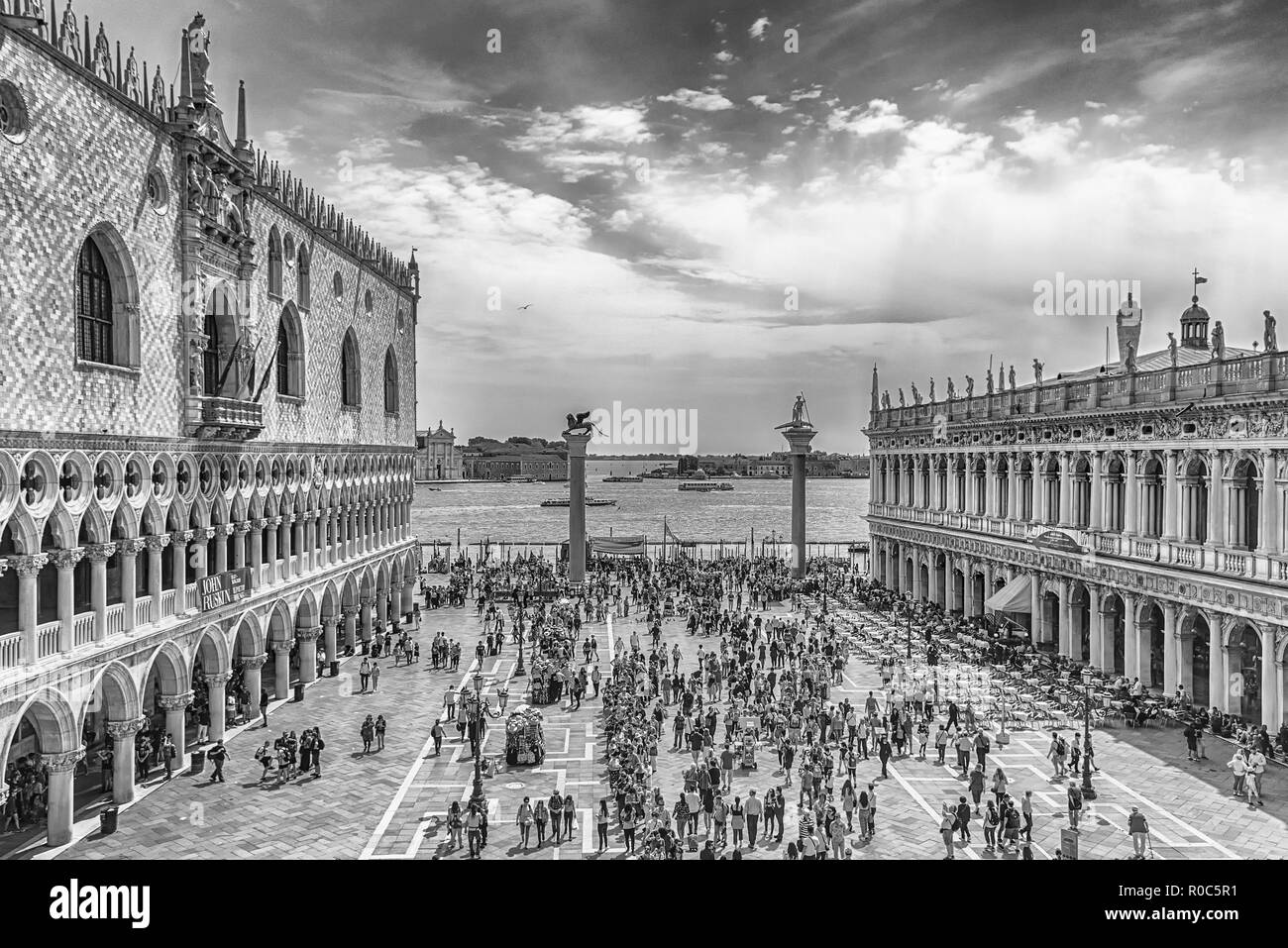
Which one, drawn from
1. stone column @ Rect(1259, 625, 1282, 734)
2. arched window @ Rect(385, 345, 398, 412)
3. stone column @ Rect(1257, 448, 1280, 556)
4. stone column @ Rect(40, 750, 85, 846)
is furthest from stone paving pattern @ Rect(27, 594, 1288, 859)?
arched window @ Rect(385, 345, 398, 412)

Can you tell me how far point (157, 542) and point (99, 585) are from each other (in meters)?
2.40

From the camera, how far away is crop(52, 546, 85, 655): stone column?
60.6 ft

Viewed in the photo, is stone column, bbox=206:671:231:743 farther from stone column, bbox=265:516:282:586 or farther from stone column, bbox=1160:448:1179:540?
stone column, bbox=1160:448:1179:540

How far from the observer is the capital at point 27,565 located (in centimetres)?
1731

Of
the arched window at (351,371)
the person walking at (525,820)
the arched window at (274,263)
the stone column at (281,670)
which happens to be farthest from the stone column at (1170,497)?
the arched window at (351,371)

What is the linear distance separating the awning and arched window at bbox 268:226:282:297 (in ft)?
95.9

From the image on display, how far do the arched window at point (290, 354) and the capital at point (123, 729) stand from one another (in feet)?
46.0

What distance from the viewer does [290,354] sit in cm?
3281

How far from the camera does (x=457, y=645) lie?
120 ft

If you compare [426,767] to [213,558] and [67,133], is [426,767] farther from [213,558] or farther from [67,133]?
[67,133]

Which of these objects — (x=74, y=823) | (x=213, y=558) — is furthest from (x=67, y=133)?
(x=74, y=823)

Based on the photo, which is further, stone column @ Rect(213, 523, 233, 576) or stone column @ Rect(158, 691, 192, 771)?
stone column @ Rect(213, 523, 233, 576)

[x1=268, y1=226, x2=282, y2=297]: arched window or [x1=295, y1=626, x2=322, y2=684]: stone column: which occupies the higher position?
[x1=268, y1=226, x2=282, y2=297]: arched window

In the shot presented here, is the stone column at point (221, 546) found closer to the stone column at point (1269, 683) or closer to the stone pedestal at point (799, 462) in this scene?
the stone column at point (1269, 683)
